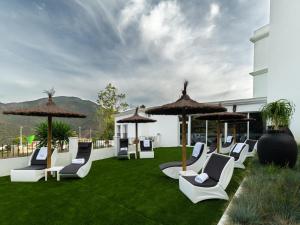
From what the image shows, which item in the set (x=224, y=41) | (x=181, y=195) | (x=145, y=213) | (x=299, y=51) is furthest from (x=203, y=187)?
(x=224, y=41)

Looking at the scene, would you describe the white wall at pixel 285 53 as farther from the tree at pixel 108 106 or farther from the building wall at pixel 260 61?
the tree at pixel 108 106

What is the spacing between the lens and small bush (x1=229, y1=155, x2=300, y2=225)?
3.34 metres

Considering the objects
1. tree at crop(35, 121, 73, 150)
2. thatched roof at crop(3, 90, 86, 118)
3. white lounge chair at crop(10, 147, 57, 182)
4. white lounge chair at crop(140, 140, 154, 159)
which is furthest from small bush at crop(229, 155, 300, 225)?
tree at crop(35, 121, 73, 150)

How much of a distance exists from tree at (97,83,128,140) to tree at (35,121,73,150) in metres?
15.9

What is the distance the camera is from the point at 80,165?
8453 mm

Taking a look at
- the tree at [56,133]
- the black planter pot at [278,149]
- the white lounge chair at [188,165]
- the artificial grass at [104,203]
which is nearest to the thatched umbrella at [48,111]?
the artificial grass at [104,203]

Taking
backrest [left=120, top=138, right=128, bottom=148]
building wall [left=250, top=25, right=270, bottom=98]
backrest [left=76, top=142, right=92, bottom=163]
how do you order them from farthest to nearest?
building wall [left=250, top=25, right=270, bottom=98], backrest [left=120, top=138, right=128, bottom=148], backrest [left=76, top=142, right=92, bottom=163]

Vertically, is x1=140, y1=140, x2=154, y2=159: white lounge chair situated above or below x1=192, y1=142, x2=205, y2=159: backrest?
below

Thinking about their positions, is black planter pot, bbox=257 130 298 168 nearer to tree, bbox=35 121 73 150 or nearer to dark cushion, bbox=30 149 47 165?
dark cushion, bbox=30 149 47 165

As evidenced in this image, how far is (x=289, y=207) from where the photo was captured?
11.9 ft

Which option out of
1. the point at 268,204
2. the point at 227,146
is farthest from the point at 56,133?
the point at 227,146

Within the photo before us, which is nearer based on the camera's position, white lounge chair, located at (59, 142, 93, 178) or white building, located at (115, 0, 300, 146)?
white lounge chair, located at (59, 142, 93, 178)

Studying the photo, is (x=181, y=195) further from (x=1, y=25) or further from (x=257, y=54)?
(x=257, y=54)

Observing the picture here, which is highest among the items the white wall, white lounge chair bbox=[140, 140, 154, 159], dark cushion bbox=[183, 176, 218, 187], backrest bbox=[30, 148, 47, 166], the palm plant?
the white wall
